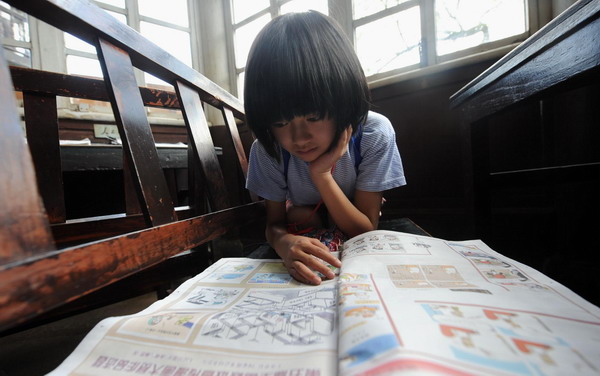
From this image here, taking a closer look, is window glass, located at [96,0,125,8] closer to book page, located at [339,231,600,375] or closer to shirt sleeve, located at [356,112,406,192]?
shirt sleeve, located at [356,112,406,192]

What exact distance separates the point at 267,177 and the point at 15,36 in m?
2.27

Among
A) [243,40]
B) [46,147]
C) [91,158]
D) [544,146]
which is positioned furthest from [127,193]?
[243,40]

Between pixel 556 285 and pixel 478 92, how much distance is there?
0.45 m

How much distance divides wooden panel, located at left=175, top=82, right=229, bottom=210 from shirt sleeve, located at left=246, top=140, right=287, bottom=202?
117mm

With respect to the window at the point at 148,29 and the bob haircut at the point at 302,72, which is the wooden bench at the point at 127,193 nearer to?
the bob haircut at the point at 302,72

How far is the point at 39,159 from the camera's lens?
600 millimetres

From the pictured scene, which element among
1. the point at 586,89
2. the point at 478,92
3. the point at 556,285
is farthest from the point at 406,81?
the point at 556,285

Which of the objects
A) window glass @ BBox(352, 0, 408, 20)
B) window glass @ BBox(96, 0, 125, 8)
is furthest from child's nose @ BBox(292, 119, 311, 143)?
window glass @ BBox(96, 0, 125, 8)

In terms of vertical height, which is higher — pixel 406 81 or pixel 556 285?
pixel 406 81

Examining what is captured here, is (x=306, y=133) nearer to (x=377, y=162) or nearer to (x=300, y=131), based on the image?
(x=300, y=131)

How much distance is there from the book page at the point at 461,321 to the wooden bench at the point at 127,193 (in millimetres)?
207

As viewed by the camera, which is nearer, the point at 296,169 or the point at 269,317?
the point at 269,317

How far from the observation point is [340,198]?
21.8 inches

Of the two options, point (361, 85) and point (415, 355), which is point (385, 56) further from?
point (415, 355)
